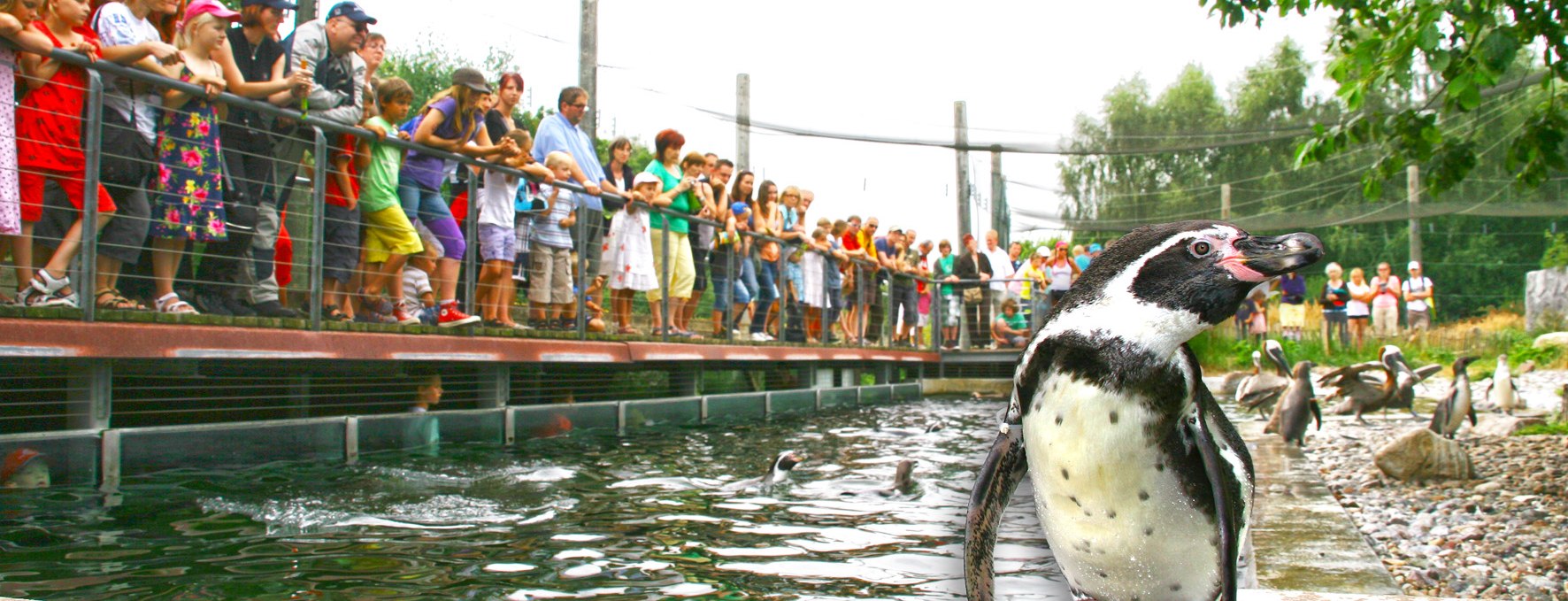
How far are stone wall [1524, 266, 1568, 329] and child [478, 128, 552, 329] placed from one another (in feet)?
69.8

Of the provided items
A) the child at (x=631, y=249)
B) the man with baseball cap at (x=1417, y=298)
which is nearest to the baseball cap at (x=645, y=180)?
the child at (x=631, y=249)

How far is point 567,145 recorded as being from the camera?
8.88 m

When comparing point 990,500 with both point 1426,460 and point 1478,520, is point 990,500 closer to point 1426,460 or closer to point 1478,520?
point 1478,520

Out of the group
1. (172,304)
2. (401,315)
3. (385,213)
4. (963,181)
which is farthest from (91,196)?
(963,181)

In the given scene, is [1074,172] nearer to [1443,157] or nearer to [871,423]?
[871,423]

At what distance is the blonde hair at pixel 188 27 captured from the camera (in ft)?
18.9

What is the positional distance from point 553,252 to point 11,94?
13.1 ft

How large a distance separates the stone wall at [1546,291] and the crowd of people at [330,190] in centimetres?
1894

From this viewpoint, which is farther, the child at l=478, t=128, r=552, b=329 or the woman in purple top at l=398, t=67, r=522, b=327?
the child at l=478, t=128, r=552, b=329

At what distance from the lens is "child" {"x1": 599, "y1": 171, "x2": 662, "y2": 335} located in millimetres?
9094

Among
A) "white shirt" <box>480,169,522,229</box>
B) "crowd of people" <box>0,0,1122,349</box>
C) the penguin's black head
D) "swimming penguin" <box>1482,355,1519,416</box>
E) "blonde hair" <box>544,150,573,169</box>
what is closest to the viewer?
the penguin's black head

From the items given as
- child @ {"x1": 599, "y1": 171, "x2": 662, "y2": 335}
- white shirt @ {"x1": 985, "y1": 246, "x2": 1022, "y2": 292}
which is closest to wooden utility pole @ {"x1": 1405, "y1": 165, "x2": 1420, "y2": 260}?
white shirt @ {"x1": 985, "y1": 246, "x2": 1022, "y2": 292}

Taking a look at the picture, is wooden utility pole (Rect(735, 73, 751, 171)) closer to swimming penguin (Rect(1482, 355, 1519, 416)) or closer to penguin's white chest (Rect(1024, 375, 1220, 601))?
swimming penguin (Rect(1482, 355, 1519, 416))

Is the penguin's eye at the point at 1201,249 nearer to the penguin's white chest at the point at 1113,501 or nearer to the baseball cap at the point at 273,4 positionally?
the penguin's white chest at the point at 1113,501
